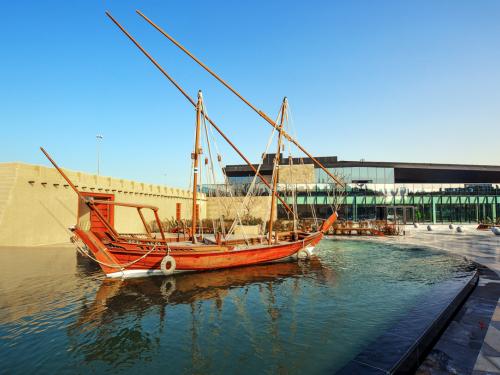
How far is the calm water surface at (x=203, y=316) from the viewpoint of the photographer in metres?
7.23

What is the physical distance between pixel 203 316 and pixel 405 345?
19.9 ft

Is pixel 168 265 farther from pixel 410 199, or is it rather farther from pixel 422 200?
pixel 422 200

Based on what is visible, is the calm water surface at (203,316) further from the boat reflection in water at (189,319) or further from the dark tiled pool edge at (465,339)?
the dark tiled pool edge at (465,339)

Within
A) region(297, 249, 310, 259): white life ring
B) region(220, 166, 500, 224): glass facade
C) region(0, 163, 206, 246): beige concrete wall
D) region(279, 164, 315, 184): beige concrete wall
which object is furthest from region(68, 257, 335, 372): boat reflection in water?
region(279, 164, 315, 184): beige concrete wall

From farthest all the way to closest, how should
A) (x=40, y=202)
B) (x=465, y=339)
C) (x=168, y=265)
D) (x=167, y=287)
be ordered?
1. (x=40, y=202)
2. (x=168, y=265)
3. (x=167, y=287)
4. (x=465, y=339)

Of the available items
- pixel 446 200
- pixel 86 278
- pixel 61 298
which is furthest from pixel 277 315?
pixel 446 200

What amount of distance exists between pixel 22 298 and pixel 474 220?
190 ft

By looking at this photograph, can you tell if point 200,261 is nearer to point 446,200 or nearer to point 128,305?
point 128,305

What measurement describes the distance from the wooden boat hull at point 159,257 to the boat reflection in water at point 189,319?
2.02 ft

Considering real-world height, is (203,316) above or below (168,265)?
below

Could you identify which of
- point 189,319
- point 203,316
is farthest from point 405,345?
point 189,319

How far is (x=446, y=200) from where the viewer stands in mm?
47531

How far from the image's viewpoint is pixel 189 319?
9867mm

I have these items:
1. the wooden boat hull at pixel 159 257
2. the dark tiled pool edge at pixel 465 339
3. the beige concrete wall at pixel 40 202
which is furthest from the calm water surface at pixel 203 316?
the beige concrete wall at pixel 40 202
